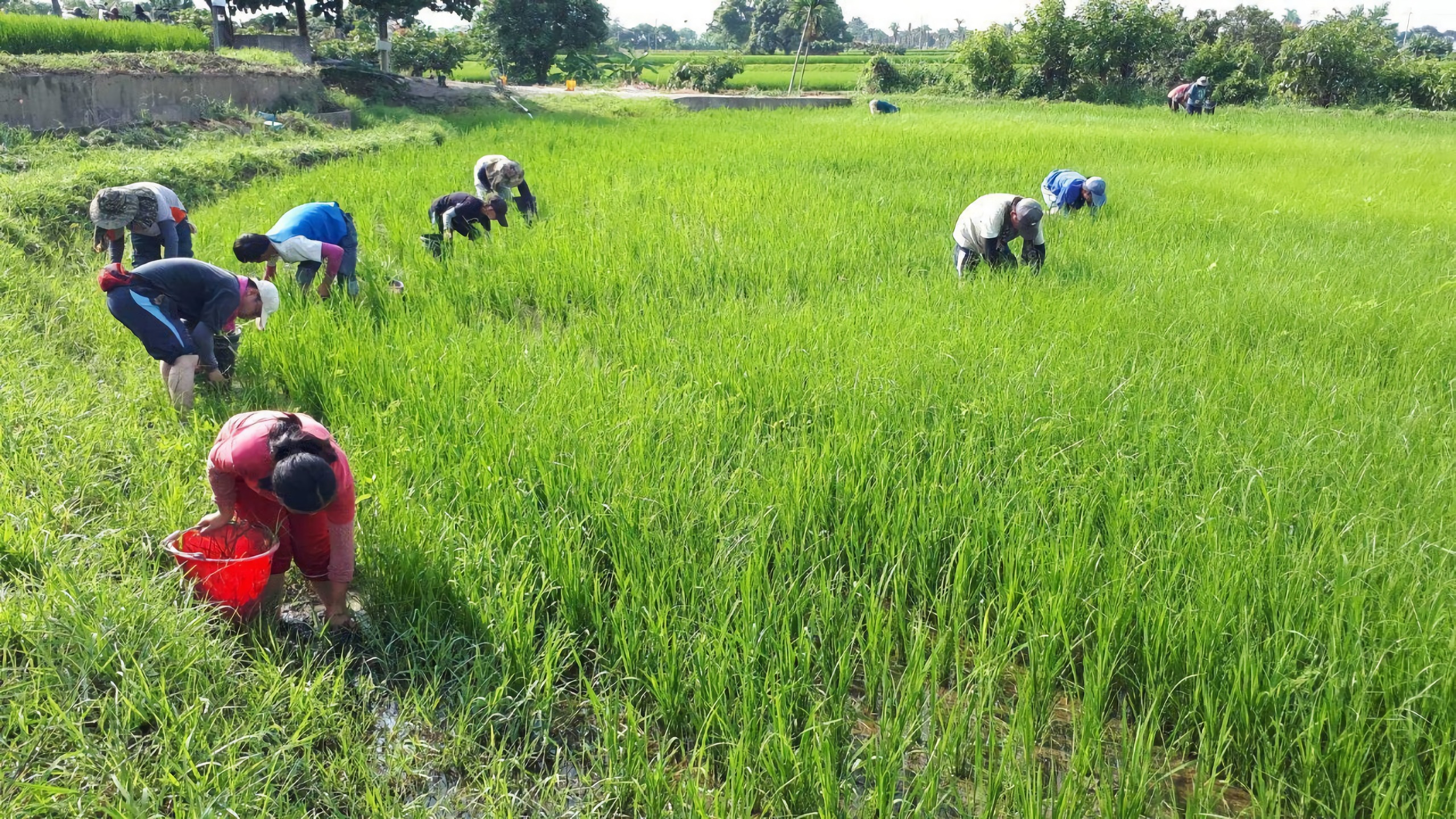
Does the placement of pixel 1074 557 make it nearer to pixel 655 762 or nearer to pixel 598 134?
pixel 655 762

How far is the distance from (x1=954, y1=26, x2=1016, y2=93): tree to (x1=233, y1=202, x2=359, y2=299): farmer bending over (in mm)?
22911

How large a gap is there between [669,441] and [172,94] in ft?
37.2

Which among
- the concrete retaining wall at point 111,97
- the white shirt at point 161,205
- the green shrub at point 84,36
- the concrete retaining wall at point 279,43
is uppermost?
the concrete retaining wall at point 279,43

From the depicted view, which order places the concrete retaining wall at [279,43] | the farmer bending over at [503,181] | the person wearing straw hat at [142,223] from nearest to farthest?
the person wearing straw hat at [142,223] < the farmer bending over at [503,181] < the concrete retaining wall at [279,43]

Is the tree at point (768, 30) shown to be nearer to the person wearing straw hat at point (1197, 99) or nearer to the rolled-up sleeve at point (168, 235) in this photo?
the person wearing straw hat at point (1197, 99)

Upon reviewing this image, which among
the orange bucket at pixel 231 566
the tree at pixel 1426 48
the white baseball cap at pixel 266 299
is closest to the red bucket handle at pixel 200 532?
the orange bucket at pixel 231 566

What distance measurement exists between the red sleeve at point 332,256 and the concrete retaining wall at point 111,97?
23.1 ft

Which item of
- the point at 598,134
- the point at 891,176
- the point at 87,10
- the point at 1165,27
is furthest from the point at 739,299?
the point at 87,10

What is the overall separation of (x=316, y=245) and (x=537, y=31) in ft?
76.5

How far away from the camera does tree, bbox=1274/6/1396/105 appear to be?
65.7 feet

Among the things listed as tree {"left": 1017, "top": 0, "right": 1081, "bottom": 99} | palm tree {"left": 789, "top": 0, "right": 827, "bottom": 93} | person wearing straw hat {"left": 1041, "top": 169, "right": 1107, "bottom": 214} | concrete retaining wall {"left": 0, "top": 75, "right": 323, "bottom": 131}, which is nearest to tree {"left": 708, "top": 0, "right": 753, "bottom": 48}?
palm tree {"left": 789, "top": 0, "right": 827, "bottom": 93}

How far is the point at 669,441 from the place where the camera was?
262 centimetres

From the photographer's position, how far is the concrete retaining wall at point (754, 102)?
21.4 meters

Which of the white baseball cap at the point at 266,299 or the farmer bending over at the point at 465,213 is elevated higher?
the farmer bending over at the point at 465,213
